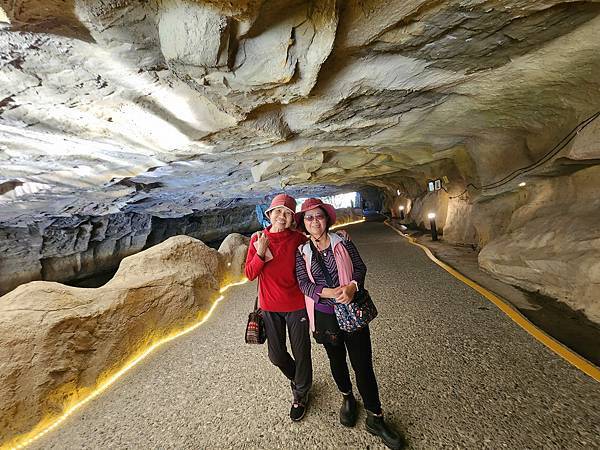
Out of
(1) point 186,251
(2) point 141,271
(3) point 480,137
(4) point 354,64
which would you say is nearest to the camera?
(4) point 354,64

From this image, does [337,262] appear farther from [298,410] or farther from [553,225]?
[553,225]

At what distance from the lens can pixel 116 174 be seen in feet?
23.3

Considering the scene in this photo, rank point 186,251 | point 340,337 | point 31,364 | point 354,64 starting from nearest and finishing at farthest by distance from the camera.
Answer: point 340,337, point 31,364, point 354,64, point 186,251

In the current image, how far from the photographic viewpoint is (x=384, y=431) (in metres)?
2.04

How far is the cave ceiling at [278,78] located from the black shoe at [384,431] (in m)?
3.34

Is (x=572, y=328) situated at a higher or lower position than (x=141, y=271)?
lower

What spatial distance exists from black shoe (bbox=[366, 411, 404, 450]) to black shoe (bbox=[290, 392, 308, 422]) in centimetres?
59

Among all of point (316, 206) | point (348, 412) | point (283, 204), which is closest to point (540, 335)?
point (348, 412)

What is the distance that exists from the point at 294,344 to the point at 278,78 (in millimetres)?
2777

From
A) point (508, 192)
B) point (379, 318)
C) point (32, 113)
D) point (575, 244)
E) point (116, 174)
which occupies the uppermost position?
point (32, 113)

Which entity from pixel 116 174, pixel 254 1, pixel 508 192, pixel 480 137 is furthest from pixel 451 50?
pixel 116 174

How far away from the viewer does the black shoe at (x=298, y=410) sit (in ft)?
7.78

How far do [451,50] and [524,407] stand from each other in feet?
11.5

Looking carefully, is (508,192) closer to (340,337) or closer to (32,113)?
(340,337)
